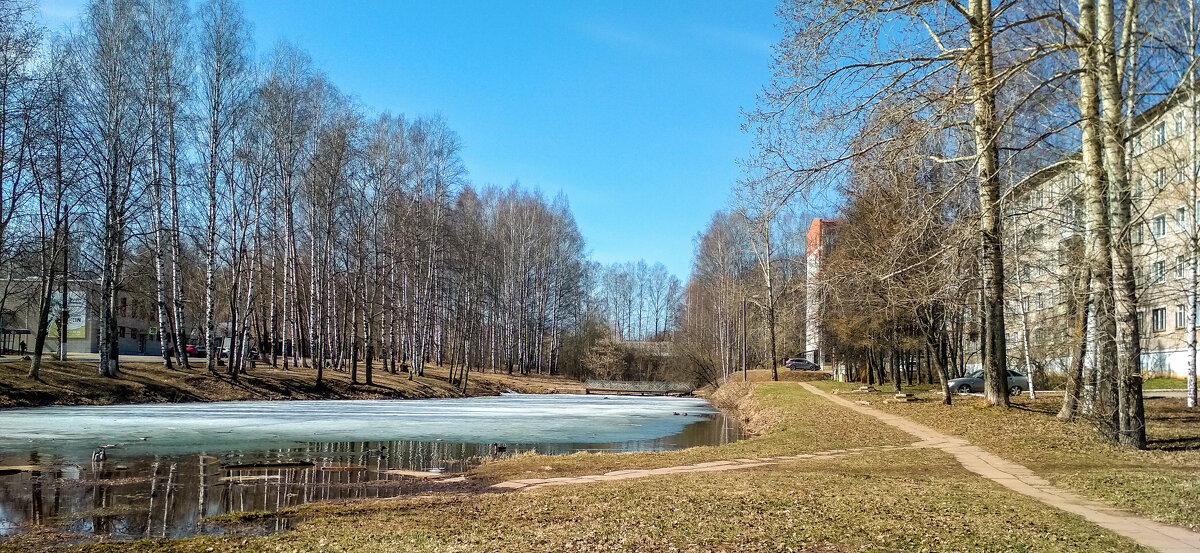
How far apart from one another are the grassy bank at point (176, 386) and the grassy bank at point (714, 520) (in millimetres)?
20658

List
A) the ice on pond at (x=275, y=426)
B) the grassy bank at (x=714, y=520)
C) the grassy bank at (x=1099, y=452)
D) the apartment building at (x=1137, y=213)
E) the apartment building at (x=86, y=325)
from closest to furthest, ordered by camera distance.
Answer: the grassy bank at (x=714, y=520)
the grassy bank at (x=1099, y=452)
the apartment building at (x=1137, y=213)
the ice on pond at (x=275, y=426)
the apartment building at (x=86, y=325)

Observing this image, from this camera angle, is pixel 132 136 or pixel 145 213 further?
pixel 145 213

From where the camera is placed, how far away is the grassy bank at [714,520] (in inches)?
252

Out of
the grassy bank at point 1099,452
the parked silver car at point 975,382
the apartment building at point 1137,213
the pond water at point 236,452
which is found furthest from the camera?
the parked silver car at point 975,382

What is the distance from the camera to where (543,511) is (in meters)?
8.14

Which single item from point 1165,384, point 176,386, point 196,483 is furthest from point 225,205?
point 1165,384

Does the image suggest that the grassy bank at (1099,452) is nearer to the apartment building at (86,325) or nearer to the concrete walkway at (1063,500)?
the concrete walkway at (1063,500)

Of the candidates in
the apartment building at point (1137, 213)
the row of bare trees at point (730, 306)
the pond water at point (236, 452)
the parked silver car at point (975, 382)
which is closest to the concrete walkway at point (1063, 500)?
the apartment building at point (1137, 213)

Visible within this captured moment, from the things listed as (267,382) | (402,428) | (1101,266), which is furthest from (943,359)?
(267,382)

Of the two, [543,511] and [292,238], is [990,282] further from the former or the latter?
[292,238]

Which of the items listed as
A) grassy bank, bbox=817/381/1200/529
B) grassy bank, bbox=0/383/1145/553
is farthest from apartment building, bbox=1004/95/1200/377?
grassy bank, bbox=0/383/1145/553

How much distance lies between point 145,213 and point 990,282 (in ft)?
94.6

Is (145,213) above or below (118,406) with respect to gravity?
above

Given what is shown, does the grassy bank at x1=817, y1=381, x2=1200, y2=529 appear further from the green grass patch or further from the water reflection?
the green grass patch
